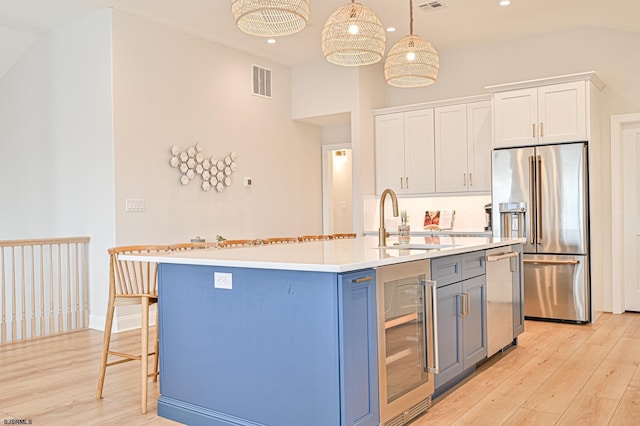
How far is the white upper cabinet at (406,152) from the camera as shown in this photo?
6.83 meters

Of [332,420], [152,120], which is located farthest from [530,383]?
[152,120]

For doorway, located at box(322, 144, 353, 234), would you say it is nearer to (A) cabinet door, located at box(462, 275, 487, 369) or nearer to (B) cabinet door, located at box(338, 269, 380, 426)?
(A) cabinet door, located at box(462, 275, 487, 369)

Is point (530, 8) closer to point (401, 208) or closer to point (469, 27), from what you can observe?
point (469, 27)

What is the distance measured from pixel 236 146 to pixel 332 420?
483cm

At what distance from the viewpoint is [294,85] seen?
24.8 feet

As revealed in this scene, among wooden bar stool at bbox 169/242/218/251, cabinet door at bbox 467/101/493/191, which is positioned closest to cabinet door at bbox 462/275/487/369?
wooden bar stool at bbox 169/242/218/251

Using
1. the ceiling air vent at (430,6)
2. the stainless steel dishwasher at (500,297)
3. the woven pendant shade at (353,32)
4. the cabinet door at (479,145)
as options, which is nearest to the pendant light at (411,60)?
the woven pendant shade at (353,32)

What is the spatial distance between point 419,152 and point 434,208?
82 cm

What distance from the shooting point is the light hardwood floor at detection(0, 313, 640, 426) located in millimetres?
2941

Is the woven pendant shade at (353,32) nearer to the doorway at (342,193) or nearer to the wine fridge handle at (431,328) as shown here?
the wine fridge handle at (431,328)

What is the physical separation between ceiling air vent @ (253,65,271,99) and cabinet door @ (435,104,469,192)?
2272 millimetres

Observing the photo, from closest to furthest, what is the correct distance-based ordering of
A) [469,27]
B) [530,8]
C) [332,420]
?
[332,420]
[530,8]
[469,27]

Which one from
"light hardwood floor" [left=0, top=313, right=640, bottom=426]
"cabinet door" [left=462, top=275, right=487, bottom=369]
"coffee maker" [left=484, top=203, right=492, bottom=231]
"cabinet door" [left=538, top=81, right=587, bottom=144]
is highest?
"cabinet door" [left=538, top=81, right=587, bottom=144]

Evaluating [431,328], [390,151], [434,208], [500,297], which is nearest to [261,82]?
[390,151]
